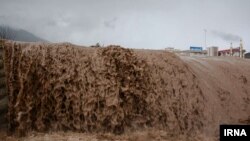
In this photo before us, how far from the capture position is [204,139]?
9969 millimetres

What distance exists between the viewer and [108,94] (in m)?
9.21

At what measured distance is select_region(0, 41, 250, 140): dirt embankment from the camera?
28.0 feet

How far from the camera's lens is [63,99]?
346 inches

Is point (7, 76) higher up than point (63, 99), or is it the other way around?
point (7, 76)

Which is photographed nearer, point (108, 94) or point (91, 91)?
point (91, 91)

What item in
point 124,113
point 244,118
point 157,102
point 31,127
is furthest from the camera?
point 244,118

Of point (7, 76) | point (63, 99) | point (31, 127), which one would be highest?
point (7, 76)

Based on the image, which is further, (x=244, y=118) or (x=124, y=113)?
(x=244, y=118)

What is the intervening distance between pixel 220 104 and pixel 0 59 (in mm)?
6861

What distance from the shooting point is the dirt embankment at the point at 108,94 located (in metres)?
8.54

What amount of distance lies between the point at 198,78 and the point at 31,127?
5.62 metres

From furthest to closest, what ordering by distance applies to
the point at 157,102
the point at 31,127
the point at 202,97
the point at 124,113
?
the point at 202,97, the point at 157,102, the point at 124,113, the point at 31,127

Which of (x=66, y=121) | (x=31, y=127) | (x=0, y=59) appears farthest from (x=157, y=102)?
(x=0, y=59)

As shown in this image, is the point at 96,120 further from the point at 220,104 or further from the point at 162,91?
the point at 220,104
